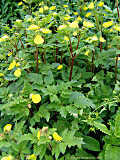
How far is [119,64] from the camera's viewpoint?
1645 mm

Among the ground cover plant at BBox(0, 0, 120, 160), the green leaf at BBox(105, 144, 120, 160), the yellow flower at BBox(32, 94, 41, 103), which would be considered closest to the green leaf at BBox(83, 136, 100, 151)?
the ground cover plant at BBox(0, 0, 120, 160)

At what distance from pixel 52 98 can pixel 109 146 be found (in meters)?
0.51

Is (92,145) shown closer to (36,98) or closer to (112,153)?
(112,153)

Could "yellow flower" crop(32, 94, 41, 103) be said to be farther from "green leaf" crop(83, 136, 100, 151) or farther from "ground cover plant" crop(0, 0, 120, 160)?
"green leaf" crop(83, 136, 100, 151)

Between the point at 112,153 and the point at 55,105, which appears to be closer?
the point at 112,153

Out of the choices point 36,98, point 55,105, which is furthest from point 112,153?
point 36,98

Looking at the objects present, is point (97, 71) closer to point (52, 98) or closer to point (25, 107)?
point (52, 98)

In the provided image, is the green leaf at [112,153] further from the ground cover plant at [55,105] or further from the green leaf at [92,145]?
the green leaf at [92,145]

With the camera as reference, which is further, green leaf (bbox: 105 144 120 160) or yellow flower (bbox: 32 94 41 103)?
yellow flower (bbox: 32 94 41 103)

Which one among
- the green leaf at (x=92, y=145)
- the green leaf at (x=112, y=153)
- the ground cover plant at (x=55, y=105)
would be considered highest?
the ground cover plant at (x=55, y=105)

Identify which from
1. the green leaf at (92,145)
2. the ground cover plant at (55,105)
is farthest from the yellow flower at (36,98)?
the green leaf at (92,145)

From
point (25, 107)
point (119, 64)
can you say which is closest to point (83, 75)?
point (119, 64)

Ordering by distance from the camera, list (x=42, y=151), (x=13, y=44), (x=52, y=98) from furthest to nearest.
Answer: (x=13, y=44) → (x=52, y=98) → (x=42, y=151)

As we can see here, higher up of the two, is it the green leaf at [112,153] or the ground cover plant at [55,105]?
the ground cover plant at [55,105]
